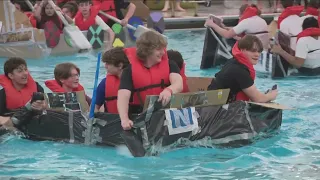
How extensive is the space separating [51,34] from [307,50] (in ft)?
13.2

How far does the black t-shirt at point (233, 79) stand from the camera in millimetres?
6023

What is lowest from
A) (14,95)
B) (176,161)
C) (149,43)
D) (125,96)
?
(176,161)

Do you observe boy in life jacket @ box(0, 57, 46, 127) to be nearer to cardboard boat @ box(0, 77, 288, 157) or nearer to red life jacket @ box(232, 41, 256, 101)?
cardboard boat @ box(0, 77, 288, 157)

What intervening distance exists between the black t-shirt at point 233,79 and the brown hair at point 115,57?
807 millimetres

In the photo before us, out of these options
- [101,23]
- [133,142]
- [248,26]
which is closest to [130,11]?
[101,23]

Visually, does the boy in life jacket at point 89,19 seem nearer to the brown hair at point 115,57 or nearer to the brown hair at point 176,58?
the brown hair at point 176,58

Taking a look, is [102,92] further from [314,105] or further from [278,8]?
[278,8]

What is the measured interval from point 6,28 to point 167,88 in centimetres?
574

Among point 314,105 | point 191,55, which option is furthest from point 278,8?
point 314,105

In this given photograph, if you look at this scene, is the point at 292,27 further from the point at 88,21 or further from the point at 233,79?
the point at 233,79

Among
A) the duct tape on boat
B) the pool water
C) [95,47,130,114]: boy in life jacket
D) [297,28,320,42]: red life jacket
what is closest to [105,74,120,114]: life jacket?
[95,47,130,114]: boy in life jacket

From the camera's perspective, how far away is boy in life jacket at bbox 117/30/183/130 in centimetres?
564

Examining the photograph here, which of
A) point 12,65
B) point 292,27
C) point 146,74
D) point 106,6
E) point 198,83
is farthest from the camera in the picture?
point 106,6

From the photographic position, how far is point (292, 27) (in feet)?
31.2
